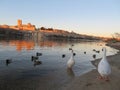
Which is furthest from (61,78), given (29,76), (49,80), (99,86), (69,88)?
(99,86)

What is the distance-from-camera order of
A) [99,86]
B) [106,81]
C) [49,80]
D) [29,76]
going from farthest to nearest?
[29,76], [49,80], [106,81], [99,86]

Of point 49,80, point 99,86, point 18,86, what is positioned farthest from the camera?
point 49,80

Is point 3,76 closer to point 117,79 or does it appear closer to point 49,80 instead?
point 49,80

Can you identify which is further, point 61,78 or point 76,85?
point 61,78

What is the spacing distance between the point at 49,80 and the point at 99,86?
4.98m

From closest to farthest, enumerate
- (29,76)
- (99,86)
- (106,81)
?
(99,86) < (106,81) < (29,76)

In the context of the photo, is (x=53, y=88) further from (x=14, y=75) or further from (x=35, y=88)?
(x=14, y=75)

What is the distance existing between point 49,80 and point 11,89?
3614mm

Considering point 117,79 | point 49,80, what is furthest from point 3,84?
point 117,79

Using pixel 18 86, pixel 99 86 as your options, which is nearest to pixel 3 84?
pixel 18 86

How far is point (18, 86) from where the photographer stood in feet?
49.8

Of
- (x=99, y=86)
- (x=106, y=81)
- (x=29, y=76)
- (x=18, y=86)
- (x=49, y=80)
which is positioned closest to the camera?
(x=99, y=86)

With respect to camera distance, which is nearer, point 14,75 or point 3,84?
point 3,84

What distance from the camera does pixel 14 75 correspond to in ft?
61.9
